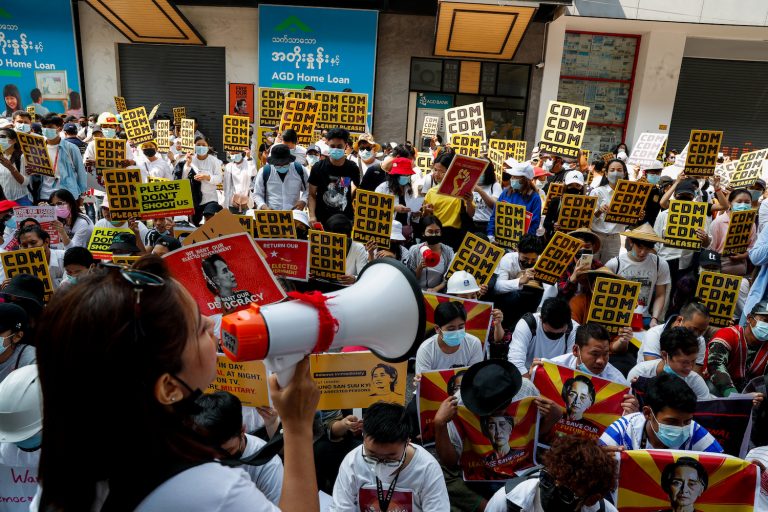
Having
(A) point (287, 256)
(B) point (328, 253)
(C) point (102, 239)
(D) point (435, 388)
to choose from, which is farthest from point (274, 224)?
(D) point (435, 388)

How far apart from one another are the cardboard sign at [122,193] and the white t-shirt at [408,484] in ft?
11.4

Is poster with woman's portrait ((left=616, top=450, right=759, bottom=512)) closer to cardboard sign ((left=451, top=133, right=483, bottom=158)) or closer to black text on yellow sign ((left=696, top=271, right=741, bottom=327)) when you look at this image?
black text on yellow sign ((left=696, top=271, right=741, bottom=327))

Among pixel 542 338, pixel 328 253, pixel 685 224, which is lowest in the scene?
pixel 542 338

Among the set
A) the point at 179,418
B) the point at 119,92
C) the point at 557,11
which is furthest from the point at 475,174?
the point at 119,92

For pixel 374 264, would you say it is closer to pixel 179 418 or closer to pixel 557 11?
pixel 179 418

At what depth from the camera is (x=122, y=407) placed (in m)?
0.97

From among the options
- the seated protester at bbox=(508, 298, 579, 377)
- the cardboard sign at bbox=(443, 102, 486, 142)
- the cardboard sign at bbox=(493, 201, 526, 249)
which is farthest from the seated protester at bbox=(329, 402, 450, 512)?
the cardboard sign at bbox=(443, 102, 486, 142)

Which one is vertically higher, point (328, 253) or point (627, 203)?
point (627, 203)

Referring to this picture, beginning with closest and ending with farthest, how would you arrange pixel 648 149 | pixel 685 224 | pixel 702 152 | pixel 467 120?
pixel 685 224
pixel 702 152
pixel 467 120
pixel 648 149

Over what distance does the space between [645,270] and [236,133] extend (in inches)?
227

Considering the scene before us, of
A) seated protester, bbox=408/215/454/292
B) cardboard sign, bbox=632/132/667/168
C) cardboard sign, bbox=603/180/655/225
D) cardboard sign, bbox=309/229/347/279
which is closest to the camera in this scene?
cardboard sign, bbox=309/229/347/279

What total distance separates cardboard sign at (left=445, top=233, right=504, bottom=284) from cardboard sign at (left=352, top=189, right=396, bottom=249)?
0.69m

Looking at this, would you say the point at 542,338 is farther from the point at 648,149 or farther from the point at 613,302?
the point at 648,149

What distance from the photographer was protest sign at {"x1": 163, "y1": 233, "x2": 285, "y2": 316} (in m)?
2.89
